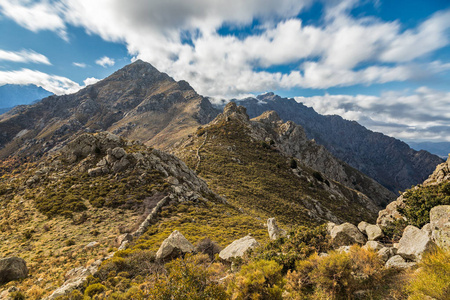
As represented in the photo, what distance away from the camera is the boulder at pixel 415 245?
9.44 m

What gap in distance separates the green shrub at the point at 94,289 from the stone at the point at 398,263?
17.5 m

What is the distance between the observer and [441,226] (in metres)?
10.2

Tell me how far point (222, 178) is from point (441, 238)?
50903 mm

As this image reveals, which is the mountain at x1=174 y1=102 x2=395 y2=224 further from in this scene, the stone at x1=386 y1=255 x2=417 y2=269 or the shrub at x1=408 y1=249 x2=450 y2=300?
the shrub at x1=408 y1=249 x2=450 y2=300

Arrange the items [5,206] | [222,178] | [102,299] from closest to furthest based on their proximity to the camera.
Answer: [102,299]
[5,206]
[222,178]

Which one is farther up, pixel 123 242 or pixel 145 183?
pixel 145 183

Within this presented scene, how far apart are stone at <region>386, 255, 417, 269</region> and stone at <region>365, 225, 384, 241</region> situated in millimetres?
5012

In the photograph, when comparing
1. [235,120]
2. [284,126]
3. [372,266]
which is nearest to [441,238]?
[372,266]

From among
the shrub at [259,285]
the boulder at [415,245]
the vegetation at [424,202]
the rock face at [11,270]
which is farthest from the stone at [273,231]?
the rock face at [11,270]

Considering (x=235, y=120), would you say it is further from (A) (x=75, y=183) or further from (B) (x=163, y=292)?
(B) (x=163, y=292)

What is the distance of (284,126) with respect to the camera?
499ft

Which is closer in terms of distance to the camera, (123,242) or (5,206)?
(123,242)

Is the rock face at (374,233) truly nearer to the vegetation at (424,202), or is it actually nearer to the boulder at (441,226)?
the vegetation at (424,202)

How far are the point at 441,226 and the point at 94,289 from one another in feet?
70.8
